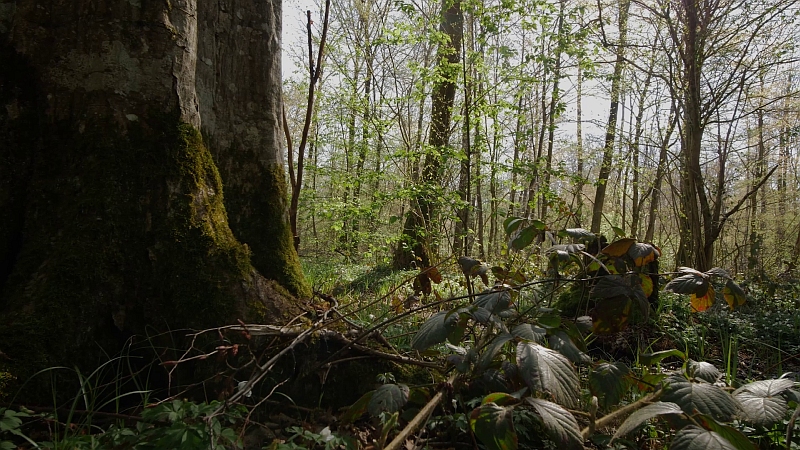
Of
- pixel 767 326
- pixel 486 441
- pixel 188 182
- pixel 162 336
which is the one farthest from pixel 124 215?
pixel 767 326

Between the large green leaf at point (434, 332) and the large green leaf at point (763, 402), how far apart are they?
80cm

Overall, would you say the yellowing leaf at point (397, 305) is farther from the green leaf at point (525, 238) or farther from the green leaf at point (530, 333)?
the green leaf at point (530, 333)

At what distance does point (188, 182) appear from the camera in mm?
2021

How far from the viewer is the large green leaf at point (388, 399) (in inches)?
48.4

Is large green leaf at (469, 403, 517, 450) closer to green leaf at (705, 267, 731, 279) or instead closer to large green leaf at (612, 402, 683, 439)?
large green leaf at (612, 402, 683, 439)

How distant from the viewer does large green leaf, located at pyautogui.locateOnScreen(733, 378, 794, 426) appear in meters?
1.14

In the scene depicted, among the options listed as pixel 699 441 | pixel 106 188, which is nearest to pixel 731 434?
pixel 699 441

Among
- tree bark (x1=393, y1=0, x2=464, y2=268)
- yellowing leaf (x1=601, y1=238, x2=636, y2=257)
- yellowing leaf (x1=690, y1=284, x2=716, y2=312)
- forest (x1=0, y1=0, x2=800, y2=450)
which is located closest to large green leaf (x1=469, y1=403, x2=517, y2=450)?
forest (x1=0, y1=0, x2=800, y2=450)

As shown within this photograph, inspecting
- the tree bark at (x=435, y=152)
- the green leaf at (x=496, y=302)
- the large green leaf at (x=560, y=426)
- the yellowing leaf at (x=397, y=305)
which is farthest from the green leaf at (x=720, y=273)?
→ the tree bark at (x=435, y=152)

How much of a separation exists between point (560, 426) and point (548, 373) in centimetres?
13

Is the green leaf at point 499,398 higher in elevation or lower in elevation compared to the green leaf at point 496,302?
lower

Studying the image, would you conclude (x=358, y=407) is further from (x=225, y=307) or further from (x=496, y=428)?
(x=225, y=307)

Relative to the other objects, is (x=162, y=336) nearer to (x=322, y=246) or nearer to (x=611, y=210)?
(x=322, y=246)

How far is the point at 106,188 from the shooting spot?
1831 millimetres
